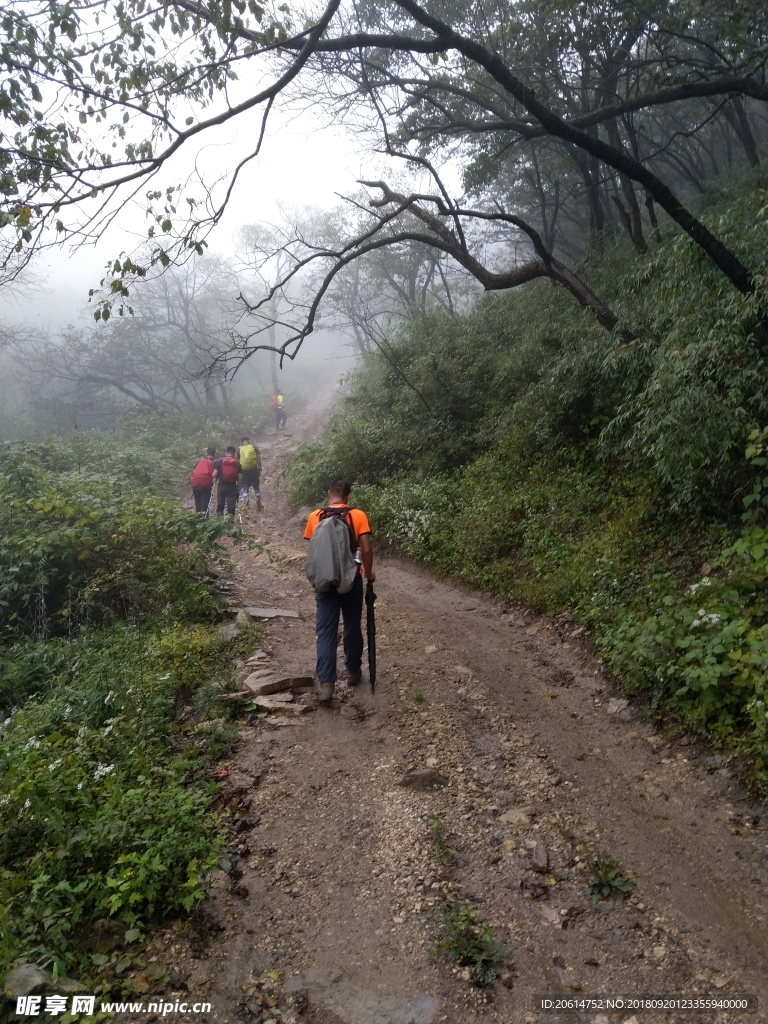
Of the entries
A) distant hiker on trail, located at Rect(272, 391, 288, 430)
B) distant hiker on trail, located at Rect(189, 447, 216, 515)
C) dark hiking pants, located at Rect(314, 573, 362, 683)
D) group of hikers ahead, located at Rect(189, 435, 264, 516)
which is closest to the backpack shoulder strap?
dark hiking pants, located at Rect(314, 573, 362, 683)

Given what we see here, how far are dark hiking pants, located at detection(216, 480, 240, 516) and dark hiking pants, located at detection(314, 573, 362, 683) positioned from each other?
28.5 ft

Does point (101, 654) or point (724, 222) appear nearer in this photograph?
point (101, 654)

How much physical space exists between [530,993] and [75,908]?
83.9 inches


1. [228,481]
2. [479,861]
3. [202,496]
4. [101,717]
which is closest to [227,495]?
[228,481]

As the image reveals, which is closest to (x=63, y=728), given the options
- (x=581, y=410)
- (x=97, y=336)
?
(x=581, y=410)

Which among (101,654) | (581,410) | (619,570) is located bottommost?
(101,654)

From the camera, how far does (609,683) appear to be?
5664 millimetres

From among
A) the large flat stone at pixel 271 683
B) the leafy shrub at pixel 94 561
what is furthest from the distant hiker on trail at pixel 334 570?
the leafy shrub at pixel 94 561

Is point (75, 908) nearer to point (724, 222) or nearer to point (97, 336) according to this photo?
point (724, 222)

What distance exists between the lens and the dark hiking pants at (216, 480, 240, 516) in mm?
13805

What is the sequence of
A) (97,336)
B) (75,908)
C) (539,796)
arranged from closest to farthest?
(75,908), (539,796), (97,336)

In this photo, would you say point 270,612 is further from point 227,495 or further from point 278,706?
point 227,495

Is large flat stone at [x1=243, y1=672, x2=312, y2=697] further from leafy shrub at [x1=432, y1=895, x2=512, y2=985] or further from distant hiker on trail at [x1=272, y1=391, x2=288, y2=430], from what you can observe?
distant hiker on trail at [x1=272, y1=391, x2=288, y2=430]

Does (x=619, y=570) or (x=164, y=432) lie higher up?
(x=164, y=432)
